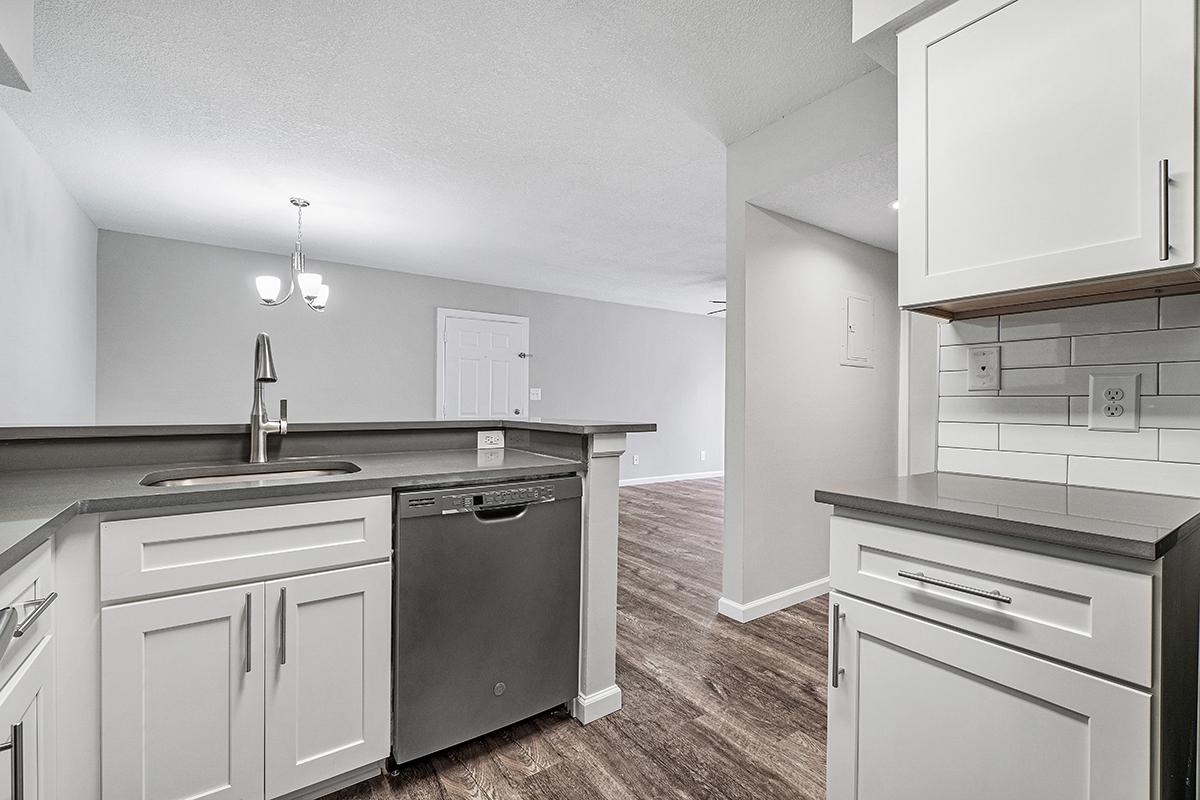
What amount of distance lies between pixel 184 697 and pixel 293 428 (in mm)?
843

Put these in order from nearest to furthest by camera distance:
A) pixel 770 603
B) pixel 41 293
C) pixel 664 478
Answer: pixel 770 603 < pixel 41 293 < pixel 664 478

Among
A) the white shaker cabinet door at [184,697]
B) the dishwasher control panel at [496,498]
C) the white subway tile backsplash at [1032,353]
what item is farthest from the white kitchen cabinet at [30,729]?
the white subway tile backsplash at [1032,353]

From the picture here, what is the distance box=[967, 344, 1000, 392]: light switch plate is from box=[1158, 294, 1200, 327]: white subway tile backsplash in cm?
32

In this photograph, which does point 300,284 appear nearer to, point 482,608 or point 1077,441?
point 482,608

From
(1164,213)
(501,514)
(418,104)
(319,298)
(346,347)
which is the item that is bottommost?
(501,514)

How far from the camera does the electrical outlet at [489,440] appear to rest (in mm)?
2186

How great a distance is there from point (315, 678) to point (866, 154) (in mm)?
2676

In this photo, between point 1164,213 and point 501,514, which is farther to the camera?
point 501,514

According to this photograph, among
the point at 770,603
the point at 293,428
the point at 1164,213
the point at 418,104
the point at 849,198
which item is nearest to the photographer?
the point at 1164,213

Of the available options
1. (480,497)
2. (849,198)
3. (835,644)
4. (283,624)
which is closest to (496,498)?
(480,497)

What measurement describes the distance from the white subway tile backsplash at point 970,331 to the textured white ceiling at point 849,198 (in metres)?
1.01

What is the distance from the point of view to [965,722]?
100 centimetres

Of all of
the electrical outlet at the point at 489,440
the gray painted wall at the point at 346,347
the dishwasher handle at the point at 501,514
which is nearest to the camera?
the dishwasher handle at the point at 501,514

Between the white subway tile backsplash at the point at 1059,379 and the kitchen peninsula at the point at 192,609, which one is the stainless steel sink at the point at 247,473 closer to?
the kitchen peninsula at the point at 192,609
